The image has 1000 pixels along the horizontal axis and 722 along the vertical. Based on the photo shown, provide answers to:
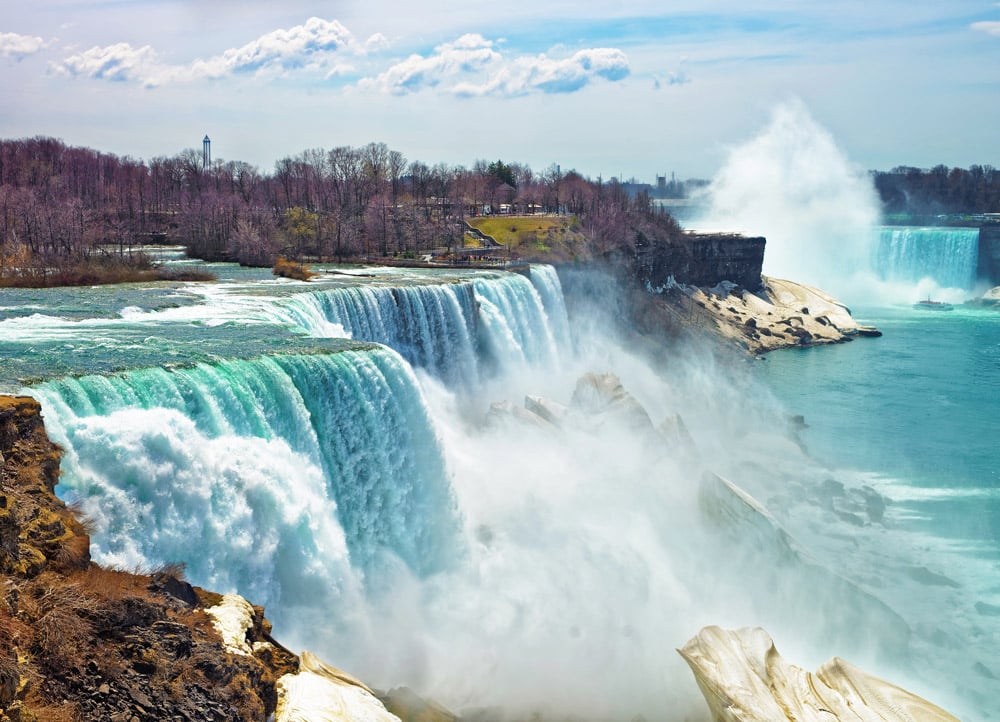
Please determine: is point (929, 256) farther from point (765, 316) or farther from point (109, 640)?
point (109, 640)

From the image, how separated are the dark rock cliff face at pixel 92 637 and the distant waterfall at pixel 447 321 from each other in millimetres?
13615

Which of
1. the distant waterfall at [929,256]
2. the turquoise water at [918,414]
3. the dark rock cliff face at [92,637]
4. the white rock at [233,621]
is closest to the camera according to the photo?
the dark rock cliff face at [92,637]

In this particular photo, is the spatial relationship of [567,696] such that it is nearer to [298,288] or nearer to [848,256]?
[298,288]

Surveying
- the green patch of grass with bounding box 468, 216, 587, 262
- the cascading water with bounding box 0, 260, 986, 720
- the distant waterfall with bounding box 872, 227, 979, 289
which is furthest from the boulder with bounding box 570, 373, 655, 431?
the distant waterfall with bounding box 872, 227, 979, 289

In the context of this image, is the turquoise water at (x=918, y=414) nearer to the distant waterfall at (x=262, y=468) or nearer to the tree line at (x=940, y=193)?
the distant waterfall at (x=262, y=468)

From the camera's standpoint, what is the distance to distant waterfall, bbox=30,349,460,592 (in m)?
12.9

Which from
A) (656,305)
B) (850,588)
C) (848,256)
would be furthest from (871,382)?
(848,256)

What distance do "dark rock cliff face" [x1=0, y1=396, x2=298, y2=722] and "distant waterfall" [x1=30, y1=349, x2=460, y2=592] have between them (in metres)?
1.56

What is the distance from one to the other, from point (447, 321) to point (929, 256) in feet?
215

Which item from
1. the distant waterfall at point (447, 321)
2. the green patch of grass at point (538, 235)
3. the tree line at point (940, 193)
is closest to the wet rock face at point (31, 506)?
the distant waterfall at point (447, 321)

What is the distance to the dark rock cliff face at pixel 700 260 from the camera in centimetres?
5525

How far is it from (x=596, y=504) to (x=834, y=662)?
8287mm

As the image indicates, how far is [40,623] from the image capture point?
8352 mm

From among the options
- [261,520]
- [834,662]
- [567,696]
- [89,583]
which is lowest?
[567,696]
